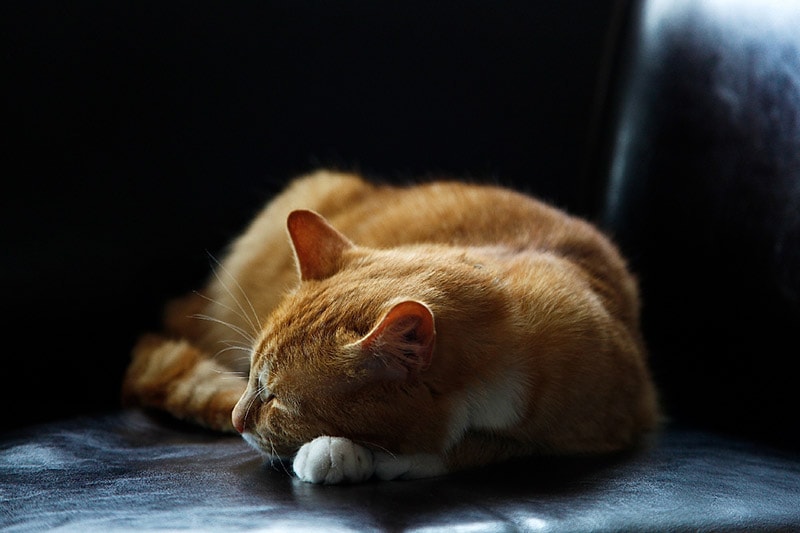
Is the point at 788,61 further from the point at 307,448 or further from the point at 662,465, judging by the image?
the point at 307,448

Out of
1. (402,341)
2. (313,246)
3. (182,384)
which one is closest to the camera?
(402,341)

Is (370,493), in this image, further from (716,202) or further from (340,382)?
(716,202)

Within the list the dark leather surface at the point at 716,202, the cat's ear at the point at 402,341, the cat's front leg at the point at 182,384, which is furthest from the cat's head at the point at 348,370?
the dark leather surface at the point at 716,202

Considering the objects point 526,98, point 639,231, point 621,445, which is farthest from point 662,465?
point 526,98

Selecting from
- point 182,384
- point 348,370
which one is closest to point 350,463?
point 348,370

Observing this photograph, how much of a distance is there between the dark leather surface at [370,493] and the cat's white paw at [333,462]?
2cm

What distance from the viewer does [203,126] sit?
7.27ft

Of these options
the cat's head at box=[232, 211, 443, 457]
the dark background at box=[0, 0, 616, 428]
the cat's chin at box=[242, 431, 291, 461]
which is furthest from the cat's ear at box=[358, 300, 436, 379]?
the dark background at box=[0, 0, 616, 428]

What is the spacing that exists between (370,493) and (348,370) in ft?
0.58

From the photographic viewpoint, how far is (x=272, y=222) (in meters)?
2.21

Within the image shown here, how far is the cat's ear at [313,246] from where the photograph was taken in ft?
5.05

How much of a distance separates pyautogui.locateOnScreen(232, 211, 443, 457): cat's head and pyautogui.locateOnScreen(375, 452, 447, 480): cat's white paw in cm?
2

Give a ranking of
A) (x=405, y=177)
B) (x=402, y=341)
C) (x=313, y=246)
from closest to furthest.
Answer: (x=402, y=341) → (x=313, y=246) → (x=405, y=177)

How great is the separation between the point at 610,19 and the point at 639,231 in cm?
67
